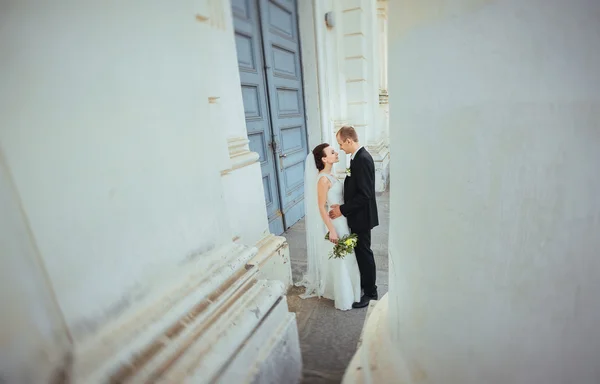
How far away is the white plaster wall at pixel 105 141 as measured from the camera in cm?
69

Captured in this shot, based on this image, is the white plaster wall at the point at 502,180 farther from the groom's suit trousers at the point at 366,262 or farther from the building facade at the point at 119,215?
the groom's suit trousers at the point at 366,262

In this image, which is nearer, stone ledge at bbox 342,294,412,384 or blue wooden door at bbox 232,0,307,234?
stone ledge at bbox 342,294,412,384

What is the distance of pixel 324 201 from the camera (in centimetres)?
237

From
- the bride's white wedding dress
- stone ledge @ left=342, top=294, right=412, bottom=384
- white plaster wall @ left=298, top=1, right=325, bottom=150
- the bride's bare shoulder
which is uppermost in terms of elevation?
white plaster wall @ left=298, top=1, right=325, bottom=150

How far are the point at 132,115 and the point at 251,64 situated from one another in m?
2.69

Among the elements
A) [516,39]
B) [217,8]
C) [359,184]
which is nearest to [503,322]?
[516,39]

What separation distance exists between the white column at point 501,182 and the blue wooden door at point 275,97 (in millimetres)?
2796

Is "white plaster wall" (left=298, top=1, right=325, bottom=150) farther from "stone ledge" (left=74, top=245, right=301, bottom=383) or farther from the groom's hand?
"stone ledge" (left=74, top=245, right=301, bottom=383)

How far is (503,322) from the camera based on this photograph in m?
0.69

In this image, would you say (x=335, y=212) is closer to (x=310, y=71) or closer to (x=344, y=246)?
(x=344, y=246)

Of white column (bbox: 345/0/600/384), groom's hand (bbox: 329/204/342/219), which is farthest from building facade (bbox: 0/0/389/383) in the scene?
groom's hand (bbox: 329/204/342/219)

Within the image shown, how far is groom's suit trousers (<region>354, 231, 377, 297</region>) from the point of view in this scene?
7.99 feet

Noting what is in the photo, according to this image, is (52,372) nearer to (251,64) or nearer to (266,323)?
(266,323)

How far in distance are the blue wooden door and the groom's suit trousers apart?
5.24 ft
